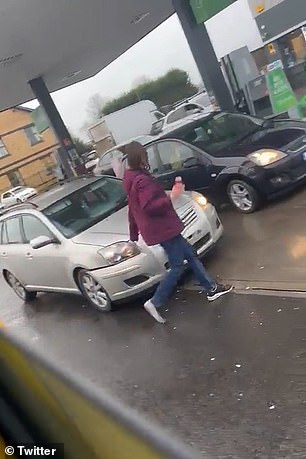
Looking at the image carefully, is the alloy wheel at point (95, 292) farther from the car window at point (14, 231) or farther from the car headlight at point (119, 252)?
the car window at point (14, 231)

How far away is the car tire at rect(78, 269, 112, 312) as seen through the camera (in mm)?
6156

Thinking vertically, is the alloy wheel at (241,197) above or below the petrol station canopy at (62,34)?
below

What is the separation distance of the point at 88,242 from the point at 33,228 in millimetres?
1326

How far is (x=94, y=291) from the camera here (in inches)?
247

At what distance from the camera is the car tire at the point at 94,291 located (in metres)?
6.16

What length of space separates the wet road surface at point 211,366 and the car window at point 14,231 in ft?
5.96

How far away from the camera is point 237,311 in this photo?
4969 mm

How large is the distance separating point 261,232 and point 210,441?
3.93 metres

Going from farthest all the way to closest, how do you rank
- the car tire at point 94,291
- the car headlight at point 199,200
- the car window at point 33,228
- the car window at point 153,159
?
1. the car window at point 153,159
2. the car window at point 33,228
3. the car headlight at point 199,200
4. the car tire at point 94,291

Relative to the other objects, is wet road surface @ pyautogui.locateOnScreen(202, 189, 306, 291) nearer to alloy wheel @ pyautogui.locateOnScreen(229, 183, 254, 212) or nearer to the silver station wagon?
alloy wheel @ pyautogui.locateOnScreen(229, 183, 254, 212)

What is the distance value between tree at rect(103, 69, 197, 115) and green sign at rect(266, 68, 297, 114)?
83.1 feet

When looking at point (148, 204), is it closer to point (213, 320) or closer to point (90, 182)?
point (213, 320)

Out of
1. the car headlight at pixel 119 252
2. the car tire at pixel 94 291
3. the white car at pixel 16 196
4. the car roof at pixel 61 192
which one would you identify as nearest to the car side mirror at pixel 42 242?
the car tire at pixel 94 291

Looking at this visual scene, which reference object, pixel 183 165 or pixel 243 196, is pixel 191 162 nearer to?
pixel 183 165
